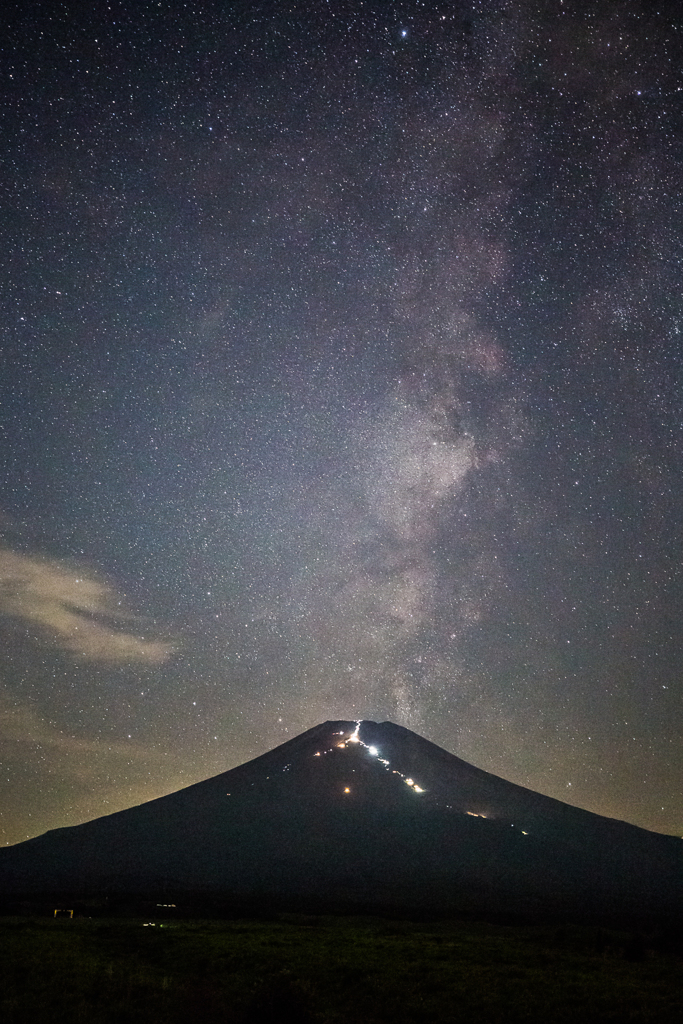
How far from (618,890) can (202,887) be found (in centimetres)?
6063

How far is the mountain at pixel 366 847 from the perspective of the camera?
92.1m

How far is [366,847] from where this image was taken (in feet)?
416

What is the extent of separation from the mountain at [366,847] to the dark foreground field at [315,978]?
44.1 meters

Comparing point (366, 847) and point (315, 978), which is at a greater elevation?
point (315, 978)

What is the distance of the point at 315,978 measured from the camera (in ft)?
87.0

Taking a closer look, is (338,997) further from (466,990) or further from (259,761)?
(259,761)

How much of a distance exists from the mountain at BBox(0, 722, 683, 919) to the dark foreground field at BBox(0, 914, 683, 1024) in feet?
145

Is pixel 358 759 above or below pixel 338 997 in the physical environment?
above

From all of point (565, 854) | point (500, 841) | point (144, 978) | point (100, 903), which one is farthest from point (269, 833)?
point (144, 978)

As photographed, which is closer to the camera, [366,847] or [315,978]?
[315,978]

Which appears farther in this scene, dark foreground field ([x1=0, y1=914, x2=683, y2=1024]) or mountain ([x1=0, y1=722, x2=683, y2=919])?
mountain ([x1=0, y1=722, x2=683, y2=919])

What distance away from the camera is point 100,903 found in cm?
6519

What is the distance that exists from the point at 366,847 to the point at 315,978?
109 m

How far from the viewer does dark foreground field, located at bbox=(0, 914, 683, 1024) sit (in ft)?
68.8
